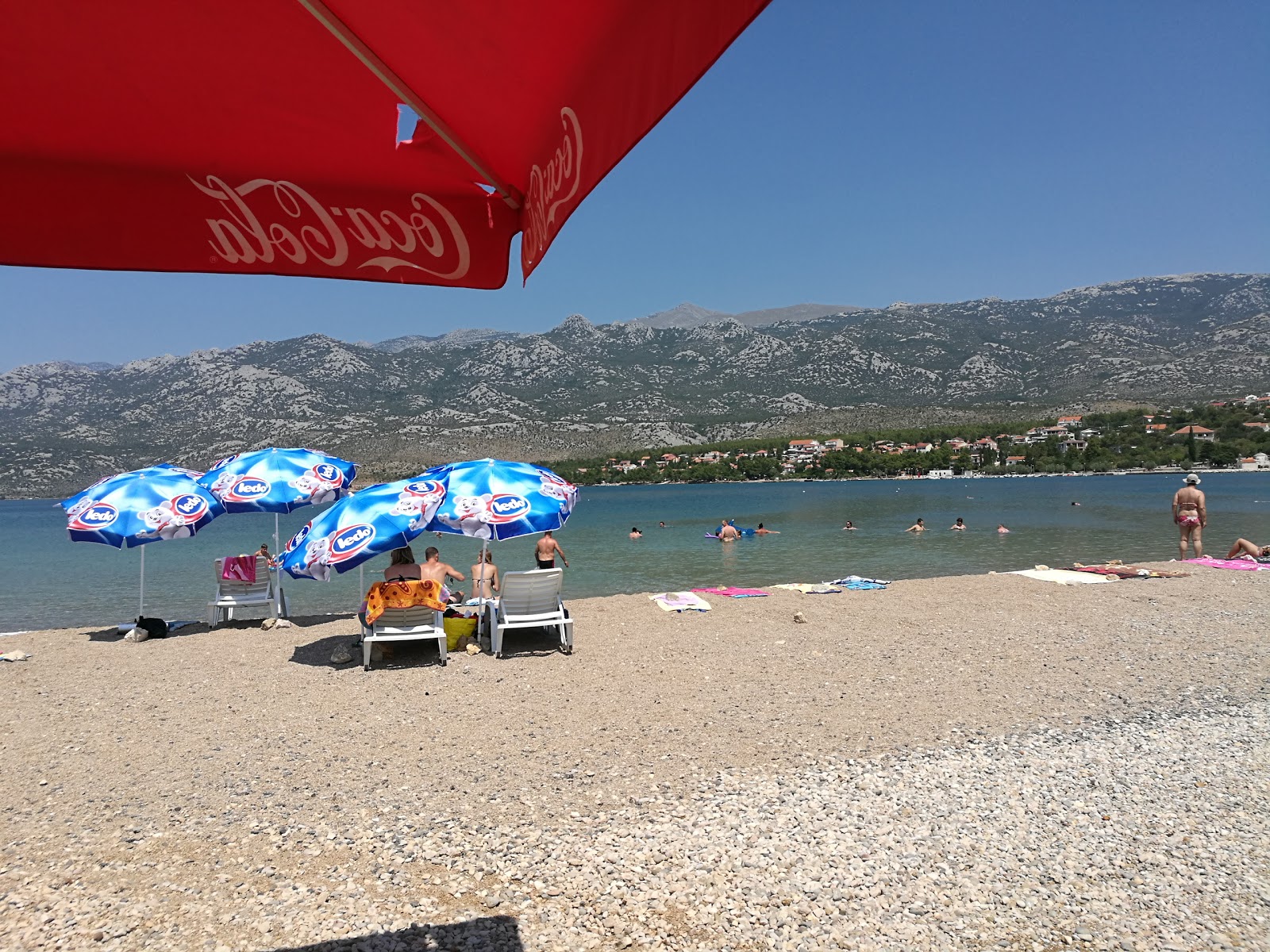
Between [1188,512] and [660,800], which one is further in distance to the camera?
[1188,512]

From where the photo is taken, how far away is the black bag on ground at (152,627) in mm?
10547

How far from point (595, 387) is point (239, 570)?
108473 millimetres

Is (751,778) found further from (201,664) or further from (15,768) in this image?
(201,664)

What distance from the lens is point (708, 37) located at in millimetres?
984

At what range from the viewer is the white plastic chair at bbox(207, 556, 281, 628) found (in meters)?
11.0

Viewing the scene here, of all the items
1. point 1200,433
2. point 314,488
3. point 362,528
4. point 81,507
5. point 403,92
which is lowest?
point 362,528

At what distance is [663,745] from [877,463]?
102m

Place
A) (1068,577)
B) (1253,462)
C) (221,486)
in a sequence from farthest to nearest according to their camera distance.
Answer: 1. (1253,462)
2. (1068,577)
3. (221,486)

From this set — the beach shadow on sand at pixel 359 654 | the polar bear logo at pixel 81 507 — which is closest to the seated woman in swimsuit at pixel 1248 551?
the beach shadow on sand at pixel 359 654

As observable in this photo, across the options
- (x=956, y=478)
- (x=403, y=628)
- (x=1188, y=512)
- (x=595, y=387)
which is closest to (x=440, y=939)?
(x=403, y=628)

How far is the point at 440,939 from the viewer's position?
321 centimetres

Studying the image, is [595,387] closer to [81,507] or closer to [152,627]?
[152,627]

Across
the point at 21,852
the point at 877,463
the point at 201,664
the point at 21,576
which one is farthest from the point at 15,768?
the point at 877,463

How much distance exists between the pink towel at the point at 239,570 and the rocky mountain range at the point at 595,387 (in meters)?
72.1
